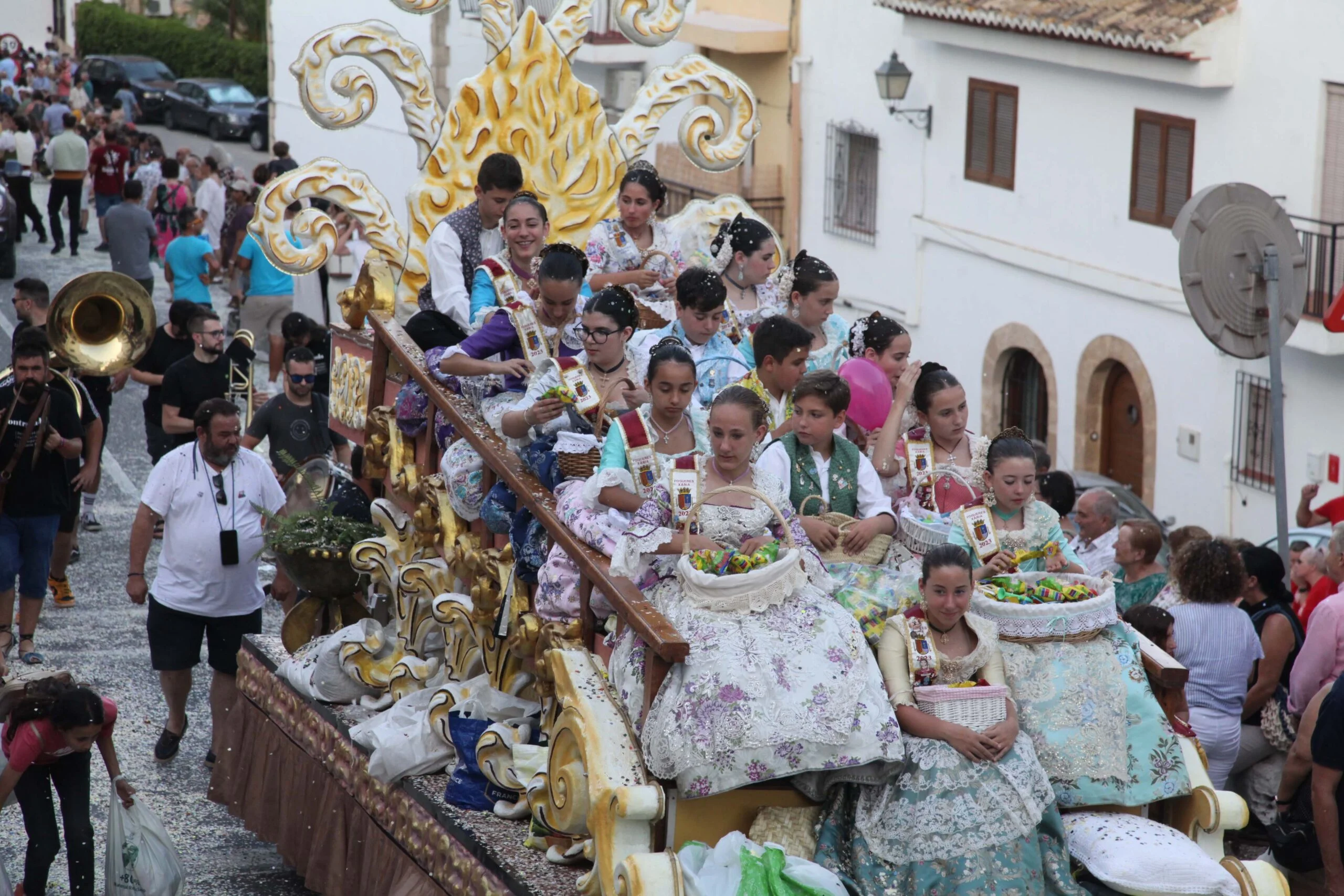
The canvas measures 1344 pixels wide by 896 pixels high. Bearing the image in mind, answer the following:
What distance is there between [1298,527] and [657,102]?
6.07 m

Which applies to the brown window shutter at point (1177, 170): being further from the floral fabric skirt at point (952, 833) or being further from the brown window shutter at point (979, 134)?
the floral fabric skirt at point (952, 833)

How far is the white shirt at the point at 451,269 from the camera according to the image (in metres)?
7.97

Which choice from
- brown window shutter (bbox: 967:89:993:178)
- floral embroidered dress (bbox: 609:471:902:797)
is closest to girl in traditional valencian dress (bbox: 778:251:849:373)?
floral embroidered dress (bbox: 609:471:902:797)

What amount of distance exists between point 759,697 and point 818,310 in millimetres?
2454

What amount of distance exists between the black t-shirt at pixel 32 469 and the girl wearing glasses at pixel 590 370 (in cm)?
426

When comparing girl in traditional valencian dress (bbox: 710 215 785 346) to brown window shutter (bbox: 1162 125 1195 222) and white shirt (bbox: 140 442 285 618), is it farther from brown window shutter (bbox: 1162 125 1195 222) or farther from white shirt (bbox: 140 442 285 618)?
brown window shutter (bbox: 1162 125 1195 222)

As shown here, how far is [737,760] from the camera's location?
5.41 m

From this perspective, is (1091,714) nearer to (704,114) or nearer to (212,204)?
(704,114)

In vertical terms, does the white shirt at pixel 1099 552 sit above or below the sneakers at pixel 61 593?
above

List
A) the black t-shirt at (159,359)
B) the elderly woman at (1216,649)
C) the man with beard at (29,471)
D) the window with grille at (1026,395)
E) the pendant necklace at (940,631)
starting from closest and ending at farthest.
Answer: the pendant necklace at (940,631) < the elderly woman at (1216,649) < the man with beard at (29,471) < the black t-shirt at (159,359) < the window with grille at (1026,395)

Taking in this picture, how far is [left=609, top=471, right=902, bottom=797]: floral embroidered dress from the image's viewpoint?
541 centimetres

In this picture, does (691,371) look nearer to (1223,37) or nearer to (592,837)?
(592,837)

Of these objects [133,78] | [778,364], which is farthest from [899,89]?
[133,78]

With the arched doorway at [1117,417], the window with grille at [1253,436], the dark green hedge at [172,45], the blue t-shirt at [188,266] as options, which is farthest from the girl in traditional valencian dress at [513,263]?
the dark green hedge at [172,45]
